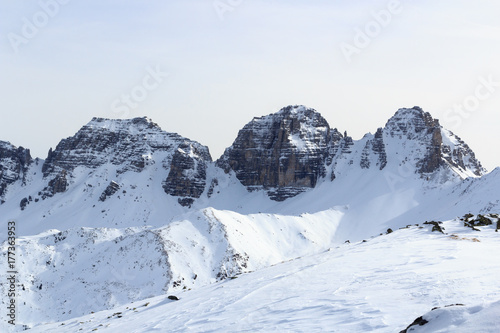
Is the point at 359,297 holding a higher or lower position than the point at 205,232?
lower

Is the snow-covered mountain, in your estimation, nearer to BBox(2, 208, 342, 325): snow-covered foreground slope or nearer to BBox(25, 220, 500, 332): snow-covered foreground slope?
BBox(2, 208, 342, 325): snow-covered foreground slope

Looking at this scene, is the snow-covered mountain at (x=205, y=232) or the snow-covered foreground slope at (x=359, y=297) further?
the snow-covered mountain at (x=205, y=232)

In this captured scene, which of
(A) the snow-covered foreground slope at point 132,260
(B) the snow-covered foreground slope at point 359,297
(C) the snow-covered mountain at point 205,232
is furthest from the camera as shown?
(C) the snow-covered mountain at point 205,232

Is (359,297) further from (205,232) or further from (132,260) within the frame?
(205,232)

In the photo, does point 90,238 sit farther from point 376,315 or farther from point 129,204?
point 376,315

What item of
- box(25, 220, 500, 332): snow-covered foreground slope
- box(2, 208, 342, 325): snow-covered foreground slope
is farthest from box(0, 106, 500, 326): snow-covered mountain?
box(25, 220, 500, 332): snow-covered foreground slope

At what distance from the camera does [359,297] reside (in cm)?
1983

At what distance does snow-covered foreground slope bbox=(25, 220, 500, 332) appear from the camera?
16578 millimetres

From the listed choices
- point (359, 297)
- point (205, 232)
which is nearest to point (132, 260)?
point (205, 232)

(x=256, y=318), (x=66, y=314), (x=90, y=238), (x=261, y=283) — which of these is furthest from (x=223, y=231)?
(x=256, y=318)

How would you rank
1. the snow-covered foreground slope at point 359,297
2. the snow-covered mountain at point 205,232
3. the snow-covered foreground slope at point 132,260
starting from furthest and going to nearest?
the snow-covered mountain at point 205,232, the snow-covered foreground slope at point 132,260, the snow-covered foreground slope at point 359,297

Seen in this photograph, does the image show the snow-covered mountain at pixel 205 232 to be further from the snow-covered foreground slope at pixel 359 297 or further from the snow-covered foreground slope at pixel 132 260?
the snow-covered foreground slope at pixel 359 297

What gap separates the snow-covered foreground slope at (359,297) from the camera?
54.4ft

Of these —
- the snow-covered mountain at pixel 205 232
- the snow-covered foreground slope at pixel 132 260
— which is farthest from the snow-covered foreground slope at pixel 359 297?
the snow-covered foreground slope at pixel 132 260
